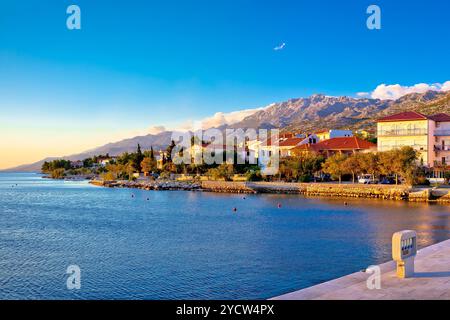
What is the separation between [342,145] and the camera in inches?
3339

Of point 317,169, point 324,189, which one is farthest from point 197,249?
point 317,169

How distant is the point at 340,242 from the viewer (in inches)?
1032

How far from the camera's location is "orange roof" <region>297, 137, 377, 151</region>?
82.1m

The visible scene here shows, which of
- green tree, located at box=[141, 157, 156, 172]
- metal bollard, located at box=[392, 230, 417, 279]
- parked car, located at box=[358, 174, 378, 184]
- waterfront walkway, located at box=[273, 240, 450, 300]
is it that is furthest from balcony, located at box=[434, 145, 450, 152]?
green tree, located at box=[141, 157, 156, 172]

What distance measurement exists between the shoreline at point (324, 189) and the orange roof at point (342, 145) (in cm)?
1610

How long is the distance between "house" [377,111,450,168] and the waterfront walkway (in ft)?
196

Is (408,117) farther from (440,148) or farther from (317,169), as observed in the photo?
(317,169)

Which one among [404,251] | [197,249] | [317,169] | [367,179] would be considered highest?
[317,169]

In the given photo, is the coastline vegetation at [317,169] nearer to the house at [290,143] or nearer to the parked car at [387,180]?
the parked car at [387,180]

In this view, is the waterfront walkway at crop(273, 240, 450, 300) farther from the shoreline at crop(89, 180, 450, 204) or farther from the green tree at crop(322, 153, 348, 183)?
the green tree at crop(322, 153, 348, 183)

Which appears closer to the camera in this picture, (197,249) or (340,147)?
(197,249)

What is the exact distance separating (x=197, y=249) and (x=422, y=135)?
57015 mm
